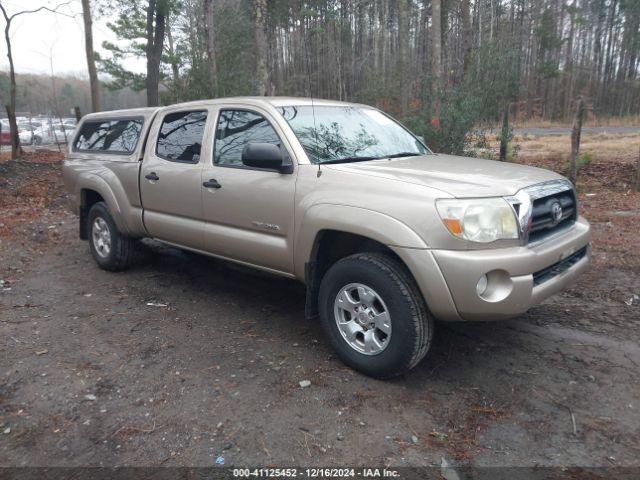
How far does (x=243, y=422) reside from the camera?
2967 mm

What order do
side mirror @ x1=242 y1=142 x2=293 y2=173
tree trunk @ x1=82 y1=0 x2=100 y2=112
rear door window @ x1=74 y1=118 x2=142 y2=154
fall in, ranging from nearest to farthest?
side mirror @ x1=242 y1=142 x2=293 y2=173, rear door window @ x1=74 y1=118 x2=142 y2=154, tree trunk @ x1=82 y1=0 x2=100 y2=112

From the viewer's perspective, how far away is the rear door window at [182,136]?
4.58 m

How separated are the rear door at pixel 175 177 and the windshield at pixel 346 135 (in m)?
0.93

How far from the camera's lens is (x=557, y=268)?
3371 mm

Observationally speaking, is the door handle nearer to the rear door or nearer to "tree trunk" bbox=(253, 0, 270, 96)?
the rear door

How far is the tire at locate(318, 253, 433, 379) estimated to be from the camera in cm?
312

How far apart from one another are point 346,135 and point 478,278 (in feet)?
5.90

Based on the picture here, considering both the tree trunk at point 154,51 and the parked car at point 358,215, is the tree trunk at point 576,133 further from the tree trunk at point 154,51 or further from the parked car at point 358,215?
the tree trunk at point 154,51

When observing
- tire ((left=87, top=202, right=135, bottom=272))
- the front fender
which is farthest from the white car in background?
the front fender

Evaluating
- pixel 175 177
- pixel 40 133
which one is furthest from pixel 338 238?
pixel 40 133

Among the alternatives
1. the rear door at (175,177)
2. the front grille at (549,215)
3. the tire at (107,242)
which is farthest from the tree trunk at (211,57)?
the front grille at (549,215)

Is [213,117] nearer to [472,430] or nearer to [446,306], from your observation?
[446,306]

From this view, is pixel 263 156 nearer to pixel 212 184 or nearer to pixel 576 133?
pixel 212 184

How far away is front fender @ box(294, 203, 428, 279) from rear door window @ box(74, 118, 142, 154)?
102 inches
